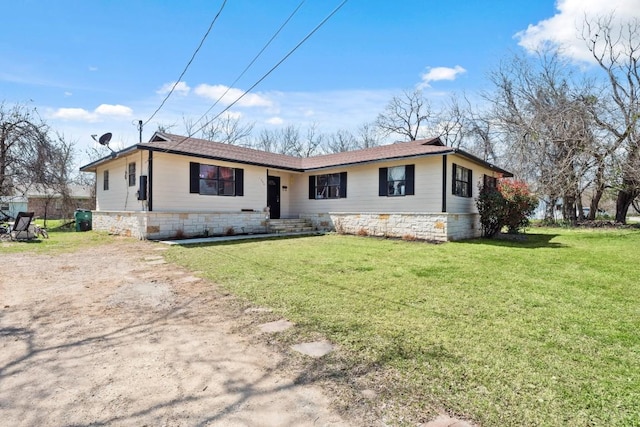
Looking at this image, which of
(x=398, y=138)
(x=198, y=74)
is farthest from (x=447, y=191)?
(x=398, y=138)

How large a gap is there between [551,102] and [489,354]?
2095 cm

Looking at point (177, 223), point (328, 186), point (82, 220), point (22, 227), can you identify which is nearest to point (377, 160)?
point (328, 186)

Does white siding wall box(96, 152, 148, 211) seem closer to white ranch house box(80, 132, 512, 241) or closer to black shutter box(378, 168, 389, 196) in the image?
white ranch house box(80, 132, 512, 241)

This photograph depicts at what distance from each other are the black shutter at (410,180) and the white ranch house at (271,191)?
35mm

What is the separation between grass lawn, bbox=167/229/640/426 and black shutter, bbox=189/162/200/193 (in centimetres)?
547

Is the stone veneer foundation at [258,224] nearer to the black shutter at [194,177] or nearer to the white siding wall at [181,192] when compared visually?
the white siding wall at [181,192]

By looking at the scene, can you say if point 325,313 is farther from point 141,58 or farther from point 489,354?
point 141,58

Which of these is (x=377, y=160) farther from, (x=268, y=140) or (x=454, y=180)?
(x=268, y=140)

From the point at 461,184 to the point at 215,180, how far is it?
29.7 ft

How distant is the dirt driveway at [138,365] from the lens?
1.91 metres

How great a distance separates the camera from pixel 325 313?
361cm

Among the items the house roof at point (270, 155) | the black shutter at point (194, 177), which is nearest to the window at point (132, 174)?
the house roof at point (270, 155)

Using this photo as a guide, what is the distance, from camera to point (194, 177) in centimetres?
1181

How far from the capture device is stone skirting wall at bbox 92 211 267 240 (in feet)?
34.9
